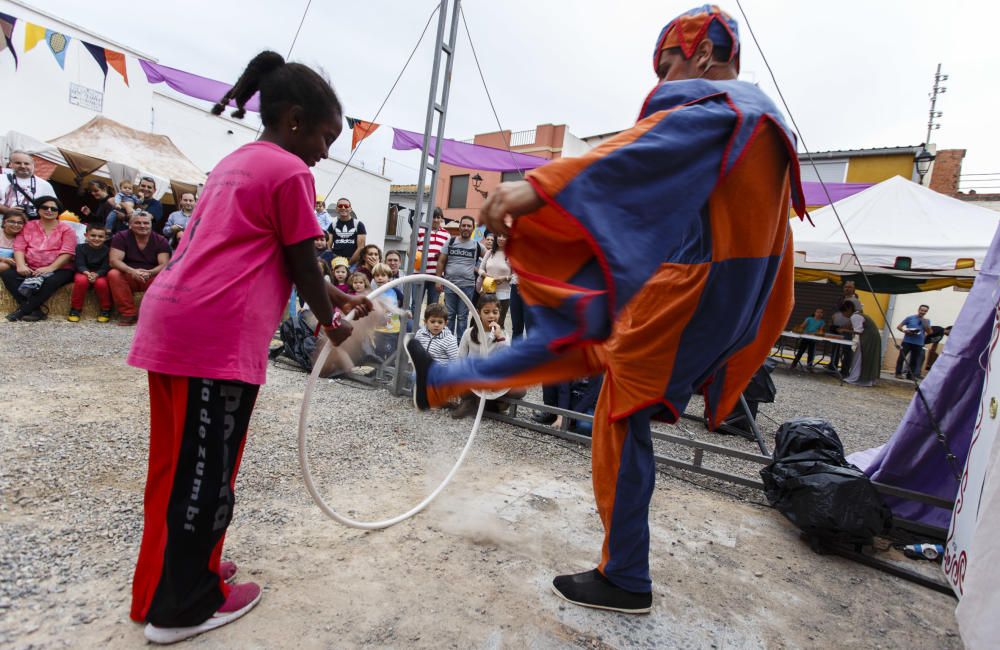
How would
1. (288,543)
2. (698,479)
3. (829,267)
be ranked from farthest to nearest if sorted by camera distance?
(829,267) < (698,479) < (288,543)

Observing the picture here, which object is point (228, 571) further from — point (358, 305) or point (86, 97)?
point (86, 97)

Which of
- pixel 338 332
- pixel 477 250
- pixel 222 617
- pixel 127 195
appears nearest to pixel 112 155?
pixel 127 195

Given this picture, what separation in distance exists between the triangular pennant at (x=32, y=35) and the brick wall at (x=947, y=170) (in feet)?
87.1

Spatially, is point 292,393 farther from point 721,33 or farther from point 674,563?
point 721,33

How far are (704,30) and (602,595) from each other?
1981 millimetres

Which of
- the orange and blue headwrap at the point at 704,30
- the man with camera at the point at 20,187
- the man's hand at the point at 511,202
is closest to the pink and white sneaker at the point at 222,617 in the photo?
the man's hand at the point at 511,202

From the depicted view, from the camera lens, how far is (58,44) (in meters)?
11.4

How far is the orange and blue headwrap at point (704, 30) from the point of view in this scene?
1.69 metres

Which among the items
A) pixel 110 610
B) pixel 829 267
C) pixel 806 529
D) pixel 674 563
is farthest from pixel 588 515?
pixel 829 267

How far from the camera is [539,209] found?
4.46ft

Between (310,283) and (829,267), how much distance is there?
970cm

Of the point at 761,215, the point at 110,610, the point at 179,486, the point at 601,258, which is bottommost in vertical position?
the point at 110,610

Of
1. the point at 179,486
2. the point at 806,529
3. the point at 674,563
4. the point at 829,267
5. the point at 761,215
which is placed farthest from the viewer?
the point at 829,267

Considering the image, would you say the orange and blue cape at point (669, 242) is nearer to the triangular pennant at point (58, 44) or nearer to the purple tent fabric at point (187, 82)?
the purple tent fabric at point (187, 82)
